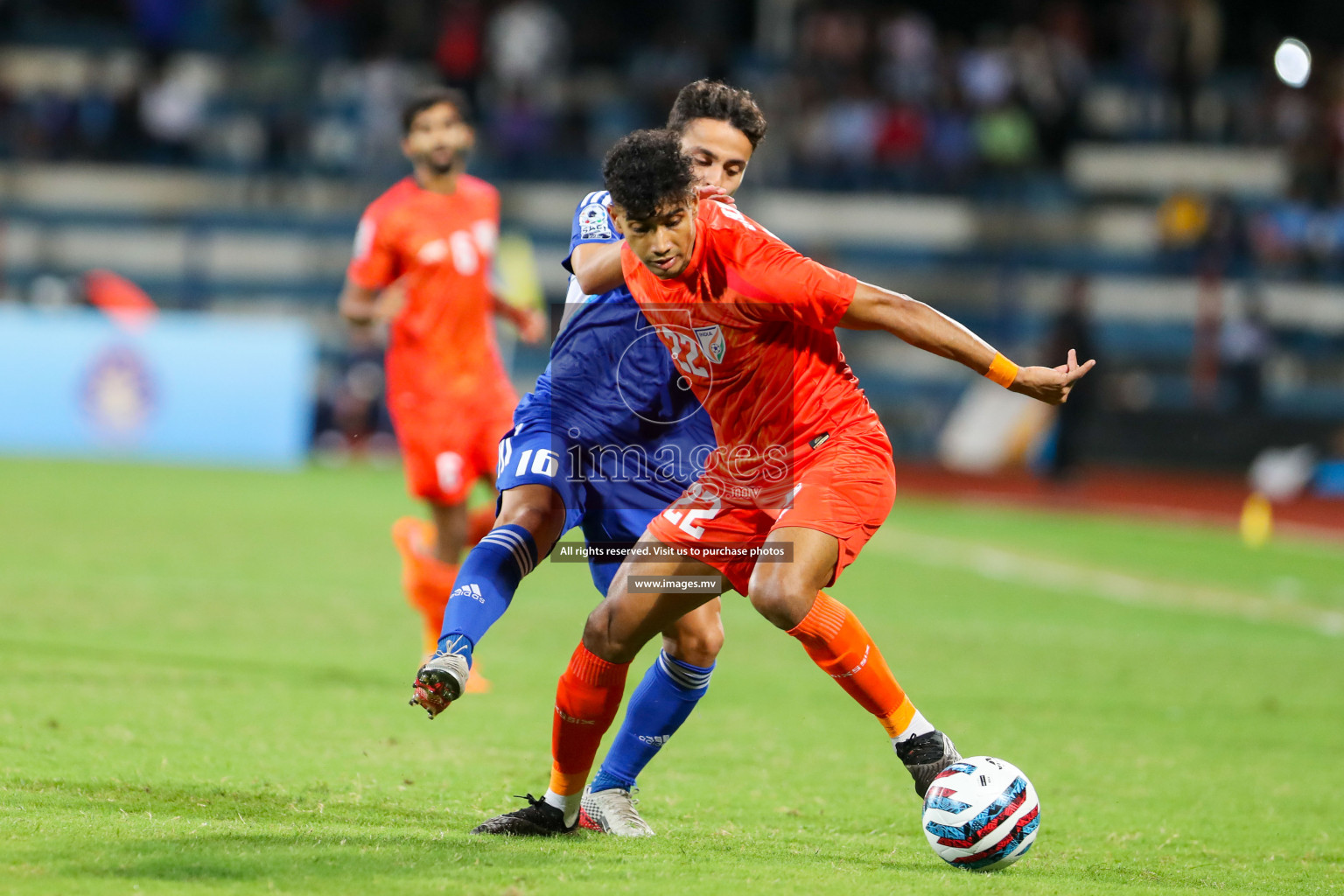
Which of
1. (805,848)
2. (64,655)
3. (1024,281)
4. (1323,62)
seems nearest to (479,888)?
(805,848)

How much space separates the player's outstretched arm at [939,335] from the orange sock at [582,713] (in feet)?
4.07

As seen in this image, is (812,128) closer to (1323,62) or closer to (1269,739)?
(1323,62)

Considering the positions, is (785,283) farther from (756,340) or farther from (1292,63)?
(1292,63)

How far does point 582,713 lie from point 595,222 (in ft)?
4.95

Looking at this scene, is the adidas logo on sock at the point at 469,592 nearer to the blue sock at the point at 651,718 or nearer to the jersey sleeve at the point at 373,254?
the blue sock at the point at 651,718

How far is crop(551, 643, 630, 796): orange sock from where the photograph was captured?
4695 mm

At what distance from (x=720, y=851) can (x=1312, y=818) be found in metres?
2.37

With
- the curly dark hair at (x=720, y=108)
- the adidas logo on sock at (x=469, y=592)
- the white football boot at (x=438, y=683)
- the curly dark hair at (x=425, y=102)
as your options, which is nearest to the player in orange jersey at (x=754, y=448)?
the adidas logo on sock at (x=469, y=592)

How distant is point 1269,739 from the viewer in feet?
23.1

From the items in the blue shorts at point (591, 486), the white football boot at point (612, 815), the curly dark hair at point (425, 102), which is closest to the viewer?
the white football boot at point (612, 815)

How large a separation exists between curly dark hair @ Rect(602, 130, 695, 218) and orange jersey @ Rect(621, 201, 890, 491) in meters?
0.21

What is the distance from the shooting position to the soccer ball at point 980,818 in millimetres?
4422

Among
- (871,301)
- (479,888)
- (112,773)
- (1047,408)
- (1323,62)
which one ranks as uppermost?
(1323,62)

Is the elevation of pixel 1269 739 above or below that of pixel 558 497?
below
